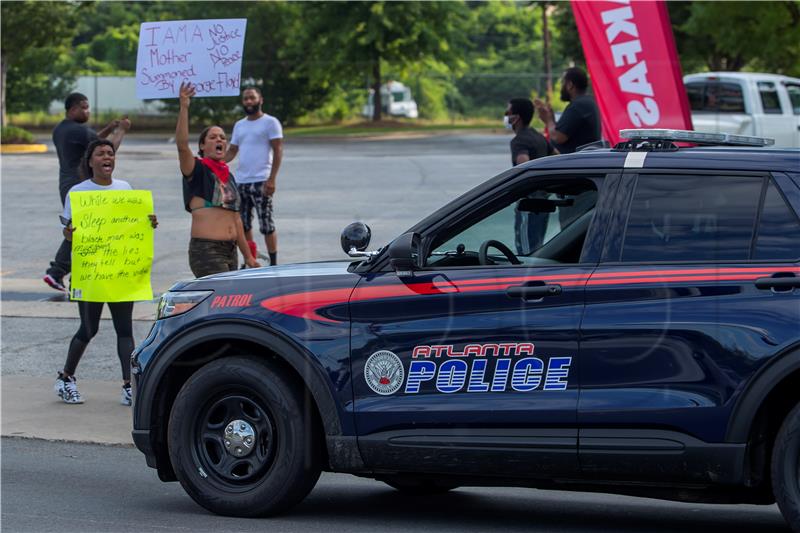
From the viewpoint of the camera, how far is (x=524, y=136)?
11312 mm

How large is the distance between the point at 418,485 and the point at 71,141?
20.9ft

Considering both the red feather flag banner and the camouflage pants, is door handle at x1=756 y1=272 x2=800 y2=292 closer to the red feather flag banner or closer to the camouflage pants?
the camouflage pants

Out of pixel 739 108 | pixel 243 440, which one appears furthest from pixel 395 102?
pixel 243 440

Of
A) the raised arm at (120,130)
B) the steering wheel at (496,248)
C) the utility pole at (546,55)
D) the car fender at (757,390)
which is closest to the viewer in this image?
the car fender at (757,390)

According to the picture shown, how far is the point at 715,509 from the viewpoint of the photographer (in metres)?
6.80

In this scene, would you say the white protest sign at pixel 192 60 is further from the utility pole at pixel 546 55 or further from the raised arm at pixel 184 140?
the utility pole at pixel 546 55

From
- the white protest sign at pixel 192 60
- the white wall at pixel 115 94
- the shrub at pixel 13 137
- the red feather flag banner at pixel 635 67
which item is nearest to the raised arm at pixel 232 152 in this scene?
the white protest sign at pixel 192 60

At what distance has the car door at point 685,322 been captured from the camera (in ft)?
18.0

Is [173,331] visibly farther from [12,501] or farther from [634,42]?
[634,42]

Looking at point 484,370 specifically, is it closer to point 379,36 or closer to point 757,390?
point 757,390

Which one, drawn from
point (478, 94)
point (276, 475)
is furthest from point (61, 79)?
point (276, 475)

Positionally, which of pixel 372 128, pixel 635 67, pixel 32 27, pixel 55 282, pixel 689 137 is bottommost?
pixel 372 128

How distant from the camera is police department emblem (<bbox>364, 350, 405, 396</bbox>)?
235 inches

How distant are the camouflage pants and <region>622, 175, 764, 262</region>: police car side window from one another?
397cm
